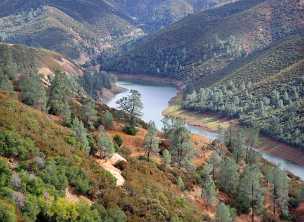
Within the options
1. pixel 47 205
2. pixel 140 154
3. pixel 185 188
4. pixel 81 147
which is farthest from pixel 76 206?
pixel 140 154

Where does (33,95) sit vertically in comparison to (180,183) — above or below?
above

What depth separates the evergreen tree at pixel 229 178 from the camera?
3494 inches

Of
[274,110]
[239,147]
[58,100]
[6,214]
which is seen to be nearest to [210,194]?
[239,147]

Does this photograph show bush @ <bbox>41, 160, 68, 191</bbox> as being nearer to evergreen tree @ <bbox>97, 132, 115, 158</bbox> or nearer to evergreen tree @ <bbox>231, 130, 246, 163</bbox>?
evergreen tree @ <bbox>97, 132, 115, 158</bbox>

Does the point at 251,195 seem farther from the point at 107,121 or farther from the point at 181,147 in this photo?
the point at 107,121

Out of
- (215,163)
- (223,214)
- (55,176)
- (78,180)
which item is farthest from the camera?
(215,163)

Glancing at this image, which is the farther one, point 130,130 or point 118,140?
point 130,130

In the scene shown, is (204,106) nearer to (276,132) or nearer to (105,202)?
(276,132)

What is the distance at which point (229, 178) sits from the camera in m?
89.3

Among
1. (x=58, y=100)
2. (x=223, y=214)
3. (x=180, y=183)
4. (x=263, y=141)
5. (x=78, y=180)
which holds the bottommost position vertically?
(x=263, y=141)

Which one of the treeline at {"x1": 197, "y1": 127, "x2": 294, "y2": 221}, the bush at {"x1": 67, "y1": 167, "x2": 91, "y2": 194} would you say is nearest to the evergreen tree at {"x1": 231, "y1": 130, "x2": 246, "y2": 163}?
the treeline at {"x1": 197, "y1": 127, "x2": 294, "y2": 221}

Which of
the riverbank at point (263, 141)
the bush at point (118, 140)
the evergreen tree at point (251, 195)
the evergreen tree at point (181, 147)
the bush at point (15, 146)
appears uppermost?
the bush at point (15, 146)

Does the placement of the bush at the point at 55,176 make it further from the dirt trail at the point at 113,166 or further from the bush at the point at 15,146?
the dirt trail at the point at 113,166

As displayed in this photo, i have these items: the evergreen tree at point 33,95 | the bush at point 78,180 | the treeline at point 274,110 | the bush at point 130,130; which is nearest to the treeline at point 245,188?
the bush at point 130,130
